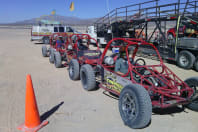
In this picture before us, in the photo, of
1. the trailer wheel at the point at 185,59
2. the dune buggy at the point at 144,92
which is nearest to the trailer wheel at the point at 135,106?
the dune buggy at the point at 144,92

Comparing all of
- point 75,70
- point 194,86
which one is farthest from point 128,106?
point 75,70

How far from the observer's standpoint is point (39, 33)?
1852 centimetres

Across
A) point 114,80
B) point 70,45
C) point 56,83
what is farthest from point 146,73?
point 70,45

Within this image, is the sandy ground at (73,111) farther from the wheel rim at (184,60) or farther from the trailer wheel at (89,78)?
the wheel rim at (184,60)

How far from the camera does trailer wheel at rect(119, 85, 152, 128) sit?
10.3ft

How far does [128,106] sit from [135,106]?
29cm

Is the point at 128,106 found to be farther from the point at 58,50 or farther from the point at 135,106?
the point at 58,50

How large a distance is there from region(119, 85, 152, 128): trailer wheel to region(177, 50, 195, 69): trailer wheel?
5856 mm

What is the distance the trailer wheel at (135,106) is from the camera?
3.13m

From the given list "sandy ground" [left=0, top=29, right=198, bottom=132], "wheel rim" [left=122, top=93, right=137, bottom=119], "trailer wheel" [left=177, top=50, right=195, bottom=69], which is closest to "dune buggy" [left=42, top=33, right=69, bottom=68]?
"sandy ground" [left=0, top=29, right=198, bottom=132]

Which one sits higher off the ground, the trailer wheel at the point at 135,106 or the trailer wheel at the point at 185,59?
the trailer wheel at the point at 185,59

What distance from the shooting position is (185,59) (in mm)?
8469

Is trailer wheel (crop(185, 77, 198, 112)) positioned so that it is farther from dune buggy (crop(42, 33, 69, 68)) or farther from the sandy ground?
dune buggy (crop(42, 33, 69, 68))

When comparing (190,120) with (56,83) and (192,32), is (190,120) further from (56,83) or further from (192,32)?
(192,32)
